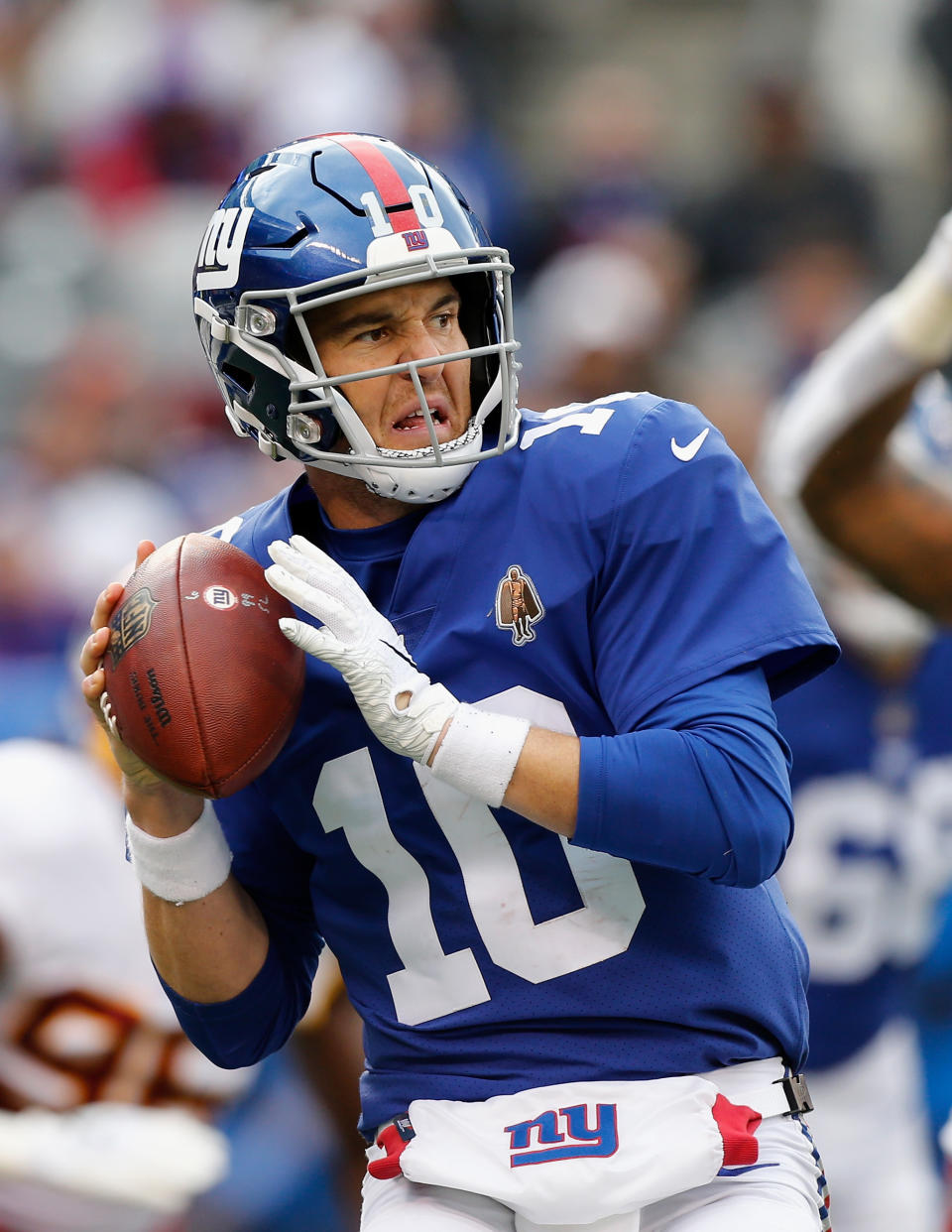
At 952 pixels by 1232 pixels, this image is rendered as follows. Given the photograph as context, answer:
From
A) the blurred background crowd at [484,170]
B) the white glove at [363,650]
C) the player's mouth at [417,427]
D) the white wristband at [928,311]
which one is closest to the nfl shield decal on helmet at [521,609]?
the white glove at [363,650]

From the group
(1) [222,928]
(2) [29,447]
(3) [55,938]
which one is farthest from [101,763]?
(2) [29,447]

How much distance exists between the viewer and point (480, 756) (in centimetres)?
209

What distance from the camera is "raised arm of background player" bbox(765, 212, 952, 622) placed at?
10.2 feet

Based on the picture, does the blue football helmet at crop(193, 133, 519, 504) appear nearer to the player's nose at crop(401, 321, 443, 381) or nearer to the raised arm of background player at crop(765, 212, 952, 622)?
the player's nose at crop(401, 321, 443, 381)

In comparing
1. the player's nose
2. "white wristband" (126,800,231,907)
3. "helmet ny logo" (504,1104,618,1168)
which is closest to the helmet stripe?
the player's nose

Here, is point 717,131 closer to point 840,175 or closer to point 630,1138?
point 840,175

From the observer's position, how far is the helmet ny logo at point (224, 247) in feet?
8.05

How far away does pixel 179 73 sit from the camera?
8.21m

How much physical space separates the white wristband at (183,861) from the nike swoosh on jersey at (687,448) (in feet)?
2.73

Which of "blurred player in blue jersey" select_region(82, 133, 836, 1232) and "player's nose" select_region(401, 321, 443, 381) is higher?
"player's nose" select_region(401, 321, 443, 381)

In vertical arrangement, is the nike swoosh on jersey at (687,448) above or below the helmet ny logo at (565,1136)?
above

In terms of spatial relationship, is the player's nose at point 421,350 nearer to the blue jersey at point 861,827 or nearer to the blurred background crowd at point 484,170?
the blue jersey at point 861,827

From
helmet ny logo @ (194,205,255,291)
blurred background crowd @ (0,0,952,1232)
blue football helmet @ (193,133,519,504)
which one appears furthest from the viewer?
blurred background crowd @ (0,0,952,1232)

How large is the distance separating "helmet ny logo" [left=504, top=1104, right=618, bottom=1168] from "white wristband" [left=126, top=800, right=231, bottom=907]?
0.57 m
